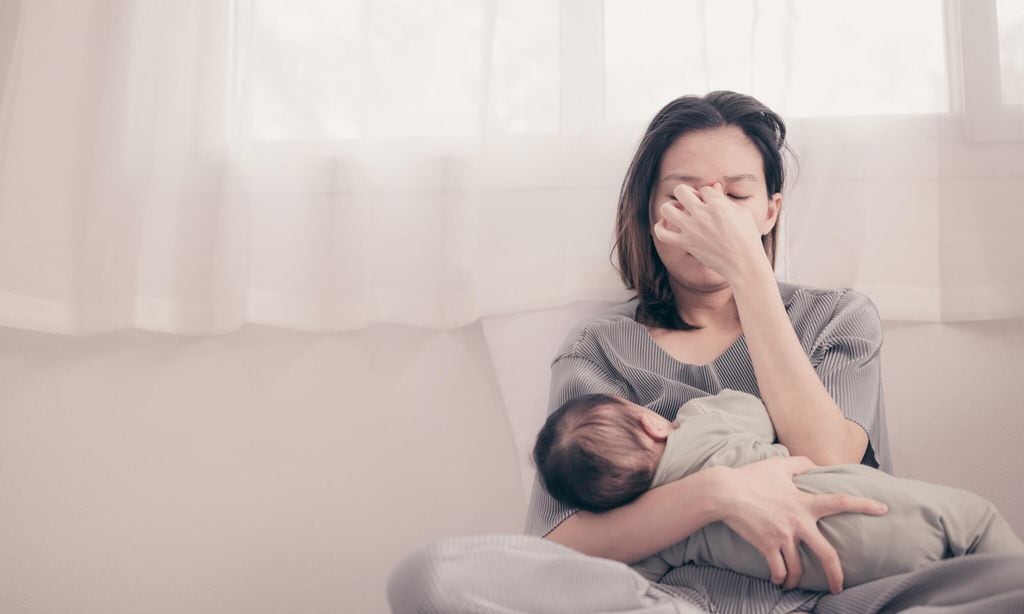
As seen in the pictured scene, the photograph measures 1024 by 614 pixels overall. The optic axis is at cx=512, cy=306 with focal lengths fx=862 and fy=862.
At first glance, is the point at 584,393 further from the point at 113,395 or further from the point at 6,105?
the point at 6,105

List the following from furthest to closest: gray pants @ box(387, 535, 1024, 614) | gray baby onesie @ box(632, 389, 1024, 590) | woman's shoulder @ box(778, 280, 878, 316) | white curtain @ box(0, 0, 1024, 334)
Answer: white curtain @ box(0, 0, 1024, 334) → woman's shoulder @ box(778, 280, 878, 316) → gray baby onesie @ box(632, 389, 1024, 590) → gray pants @ box(387, 535, 1024, 614)

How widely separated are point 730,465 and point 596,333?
35 centimetres

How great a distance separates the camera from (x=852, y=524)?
92cm

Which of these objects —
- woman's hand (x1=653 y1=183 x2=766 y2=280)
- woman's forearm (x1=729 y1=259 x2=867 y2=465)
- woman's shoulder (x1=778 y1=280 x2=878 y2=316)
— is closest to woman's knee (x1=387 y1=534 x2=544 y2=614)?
woman's forearm (x1=729 y1=259 x2=867 y2=465)

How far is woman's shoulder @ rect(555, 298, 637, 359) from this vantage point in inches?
51.5

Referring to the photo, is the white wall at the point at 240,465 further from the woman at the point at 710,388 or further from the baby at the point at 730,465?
the baby at the point at 730,465

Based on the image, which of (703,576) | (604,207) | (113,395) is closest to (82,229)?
(113,395)

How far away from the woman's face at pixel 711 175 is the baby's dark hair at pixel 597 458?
33 cm

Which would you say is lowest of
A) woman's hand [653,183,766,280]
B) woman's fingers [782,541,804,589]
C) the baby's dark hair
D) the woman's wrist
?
woman's fingers [782,541,804,589]

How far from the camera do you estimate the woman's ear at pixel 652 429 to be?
106 centimetres

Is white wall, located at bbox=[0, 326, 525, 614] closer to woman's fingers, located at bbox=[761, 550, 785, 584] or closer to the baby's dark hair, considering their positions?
the baby's dark hair

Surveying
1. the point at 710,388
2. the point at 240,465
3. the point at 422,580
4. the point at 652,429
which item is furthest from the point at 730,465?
the point at 240,465

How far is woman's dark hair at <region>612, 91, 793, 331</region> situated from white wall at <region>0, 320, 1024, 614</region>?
Result: 0.33 meters

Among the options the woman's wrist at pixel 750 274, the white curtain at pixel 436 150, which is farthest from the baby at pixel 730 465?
the white curtain at pixel 436 150
